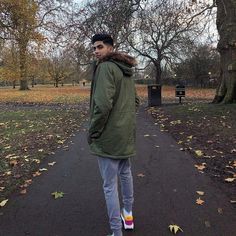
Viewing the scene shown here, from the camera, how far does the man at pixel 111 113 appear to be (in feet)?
11.2

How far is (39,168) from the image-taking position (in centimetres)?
666

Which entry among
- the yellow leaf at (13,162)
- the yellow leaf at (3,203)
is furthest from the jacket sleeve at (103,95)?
the yellow leaf at (13,162)

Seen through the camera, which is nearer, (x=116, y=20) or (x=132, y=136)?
(x=132, y=136)

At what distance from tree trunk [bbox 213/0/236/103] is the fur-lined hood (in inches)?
464

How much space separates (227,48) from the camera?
15.0 m

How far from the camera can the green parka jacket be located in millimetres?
3418

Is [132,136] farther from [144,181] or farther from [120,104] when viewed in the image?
[144,181]

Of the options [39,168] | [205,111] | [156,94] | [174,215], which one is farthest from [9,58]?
[174,215]

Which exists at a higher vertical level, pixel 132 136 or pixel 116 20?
pixel 116 20

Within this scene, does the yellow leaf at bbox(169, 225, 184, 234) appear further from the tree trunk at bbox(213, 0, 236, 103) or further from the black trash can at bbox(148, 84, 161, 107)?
the black trash can at bbox(148, 84, 161, 107)

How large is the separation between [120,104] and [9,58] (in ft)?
103

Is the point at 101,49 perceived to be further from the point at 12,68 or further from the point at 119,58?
the point at 12,68

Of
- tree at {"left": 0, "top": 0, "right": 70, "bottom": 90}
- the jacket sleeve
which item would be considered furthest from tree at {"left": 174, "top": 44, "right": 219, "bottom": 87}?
the jacket sleeve

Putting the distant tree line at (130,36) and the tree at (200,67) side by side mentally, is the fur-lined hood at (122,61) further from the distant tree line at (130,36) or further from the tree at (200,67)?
the tree at (200,67)
